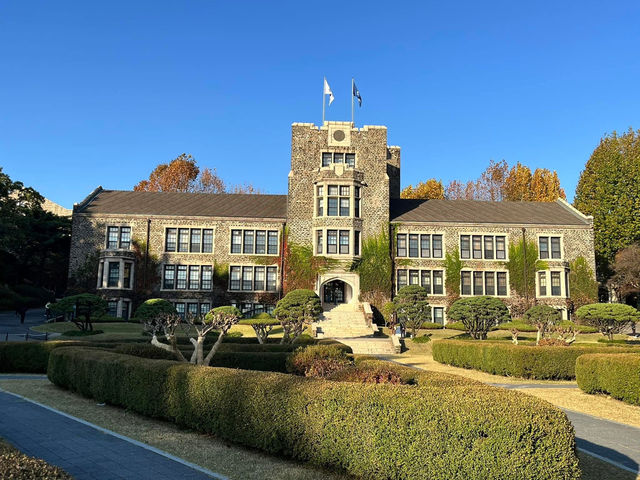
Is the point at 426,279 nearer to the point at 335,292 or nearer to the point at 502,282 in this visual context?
the point at 502,282

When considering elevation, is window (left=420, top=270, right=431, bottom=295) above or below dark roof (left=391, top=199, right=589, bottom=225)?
below

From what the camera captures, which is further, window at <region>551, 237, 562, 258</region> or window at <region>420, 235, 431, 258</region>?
window at <region>551, 237, 562, 258</region>

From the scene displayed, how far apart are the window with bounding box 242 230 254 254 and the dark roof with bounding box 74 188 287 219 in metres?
1.63

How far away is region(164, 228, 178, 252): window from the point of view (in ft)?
144

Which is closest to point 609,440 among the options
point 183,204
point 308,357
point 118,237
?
point 308,357

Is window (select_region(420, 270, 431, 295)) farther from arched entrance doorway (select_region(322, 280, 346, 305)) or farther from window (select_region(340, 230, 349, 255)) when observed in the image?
window (select_region(340, 230, 349, 255))

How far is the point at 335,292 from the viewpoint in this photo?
45719mm

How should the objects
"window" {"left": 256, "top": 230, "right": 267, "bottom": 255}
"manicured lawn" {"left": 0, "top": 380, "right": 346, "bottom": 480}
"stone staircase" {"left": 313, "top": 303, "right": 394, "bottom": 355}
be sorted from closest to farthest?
"manicured lawn" {"left": 0, "top": 380, "right": 346, "bottom": 480} → "stone staircase" {"left": 313, "top": 303, "right": 394, "bottom": 355} → "window" {"left": 256, "top": 230, "right": 267, "bottom": 255}

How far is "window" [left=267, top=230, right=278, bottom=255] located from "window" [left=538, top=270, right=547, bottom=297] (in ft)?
77.4

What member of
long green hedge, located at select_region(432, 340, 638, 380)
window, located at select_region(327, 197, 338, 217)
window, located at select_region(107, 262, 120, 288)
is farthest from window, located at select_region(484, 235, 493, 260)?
window, located at select_region(107, 262, 120, 288)

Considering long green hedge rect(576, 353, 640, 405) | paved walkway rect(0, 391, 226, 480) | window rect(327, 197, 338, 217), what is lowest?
paved walkway rect(0, 391, 226, 480)

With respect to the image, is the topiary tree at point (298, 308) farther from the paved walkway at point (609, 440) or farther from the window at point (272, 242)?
the paved walkway at point (609, 440)

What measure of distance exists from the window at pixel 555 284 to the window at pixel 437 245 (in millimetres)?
10080

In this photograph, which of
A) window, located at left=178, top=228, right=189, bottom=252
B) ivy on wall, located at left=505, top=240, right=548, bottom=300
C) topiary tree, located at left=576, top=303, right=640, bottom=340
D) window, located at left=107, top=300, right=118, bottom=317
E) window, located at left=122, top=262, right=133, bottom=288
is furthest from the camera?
ivy on wall, located at left=505, top=240, right=548, bottom=300
